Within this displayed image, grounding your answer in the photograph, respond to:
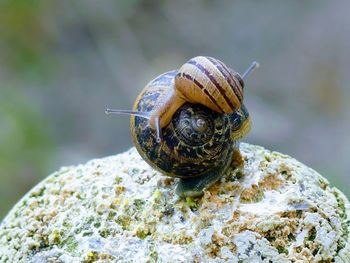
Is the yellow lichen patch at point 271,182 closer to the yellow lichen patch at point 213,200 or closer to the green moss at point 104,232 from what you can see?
the yellow lichen patch at point 213,200

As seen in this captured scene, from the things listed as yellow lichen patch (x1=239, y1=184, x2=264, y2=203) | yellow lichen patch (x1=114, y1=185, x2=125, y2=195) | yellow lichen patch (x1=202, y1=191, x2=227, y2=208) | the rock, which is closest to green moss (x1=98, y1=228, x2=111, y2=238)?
the rock

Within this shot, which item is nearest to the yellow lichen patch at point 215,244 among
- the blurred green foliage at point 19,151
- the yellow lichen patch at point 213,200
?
the yellow lichen patch at point 213,200

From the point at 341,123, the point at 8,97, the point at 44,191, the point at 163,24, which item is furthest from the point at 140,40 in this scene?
the point at 44,191

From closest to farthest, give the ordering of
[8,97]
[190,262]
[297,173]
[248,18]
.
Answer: [190,262]
[297,173]
[8,97]
[248,18]

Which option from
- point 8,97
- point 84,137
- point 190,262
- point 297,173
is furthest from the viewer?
point 84,137

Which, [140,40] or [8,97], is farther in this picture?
[140,40]

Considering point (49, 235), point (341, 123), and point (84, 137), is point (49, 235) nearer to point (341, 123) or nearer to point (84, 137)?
point (84, 137)
